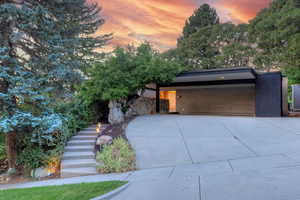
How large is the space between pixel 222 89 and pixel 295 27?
8.64 m

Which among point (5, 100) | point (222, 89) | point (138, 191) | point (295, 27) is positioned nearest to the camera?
point (138, 191)

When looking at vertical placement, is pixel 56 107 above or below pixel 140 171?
above

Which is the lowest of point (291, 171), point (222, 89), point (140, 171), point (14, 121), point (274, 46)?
point (140, 171)

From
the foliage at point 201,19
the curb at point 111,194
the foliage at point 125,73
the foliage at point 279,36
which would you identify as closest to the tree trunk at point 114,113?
the foliage at point 125,73

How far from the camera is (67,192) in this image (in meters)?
3.39

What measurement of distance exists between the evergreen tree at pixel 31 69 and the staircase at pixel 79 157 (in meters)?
0.76

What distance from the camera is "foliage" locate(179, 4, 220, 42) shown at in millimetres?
25984

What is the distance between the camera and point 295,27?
1491 centimetres

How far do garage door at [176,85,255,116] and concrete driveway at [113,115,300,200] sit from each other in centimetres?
551

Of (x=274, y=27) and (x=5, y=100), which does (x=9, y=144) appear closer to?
(x=5, y=100)

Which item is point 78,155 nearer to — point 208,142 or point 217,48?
point 208,142

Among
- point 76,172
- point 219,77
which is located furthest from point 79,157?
point 219,77

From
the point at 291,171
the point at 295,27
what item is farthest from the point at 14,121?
the point at 295,27

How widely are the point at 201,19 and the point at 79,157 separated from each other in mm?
26493
